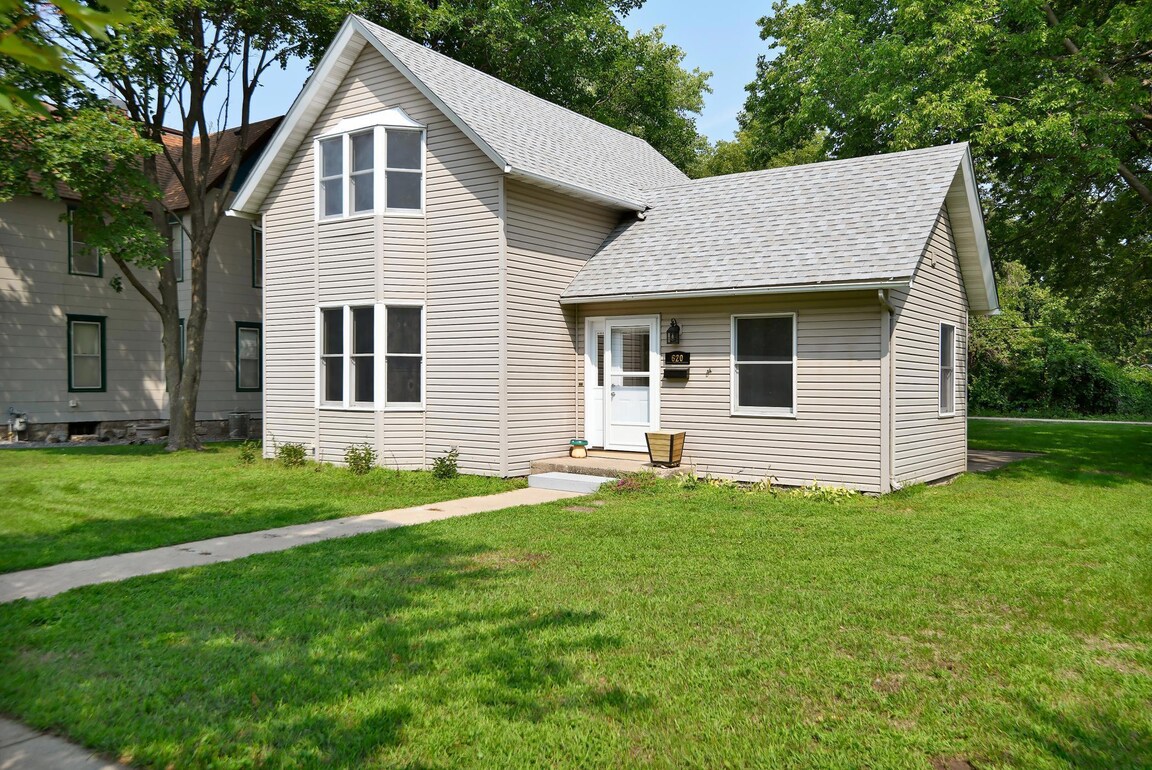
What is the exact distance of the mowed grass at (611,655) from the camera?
378 centimetres

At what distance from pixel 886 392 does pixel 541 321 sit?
566cm

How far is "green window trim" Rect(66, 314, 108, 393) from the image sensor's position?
1934 cm

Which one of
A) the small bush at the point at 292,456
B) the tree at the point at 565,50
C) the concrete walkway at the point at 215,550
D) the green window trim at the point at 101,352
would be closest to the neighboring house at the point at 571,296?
the small bush at the point at 292,456

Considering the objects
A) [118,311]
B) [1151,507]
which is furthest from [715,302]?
[118,311]

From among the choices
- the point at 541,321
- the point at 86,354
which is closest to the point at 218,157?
the point at 86,354

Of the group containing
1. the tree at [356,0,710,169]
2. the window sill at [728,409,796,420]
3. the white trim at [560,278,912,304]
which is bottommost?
the window sill at [728,409,796,420]

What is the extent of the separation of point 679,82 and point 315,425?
28992 mm

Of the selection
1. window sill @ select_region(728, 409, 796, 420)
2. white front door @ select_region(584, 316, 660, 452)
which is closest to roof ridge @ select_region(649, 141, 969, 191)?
white front door @ select_region(584, 316, 660, 452)

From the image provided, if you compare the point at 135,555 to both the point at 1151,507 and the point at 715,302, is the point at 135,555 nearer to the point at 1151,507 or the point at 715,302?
the point at 715,302

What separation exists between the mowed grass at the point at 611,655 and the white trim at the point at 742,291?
367 centimetres

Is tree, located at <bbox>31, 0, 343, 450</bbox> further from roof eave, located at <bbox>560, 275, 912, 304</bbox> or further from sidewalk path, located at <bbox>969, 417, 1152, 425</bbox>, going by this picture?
sidewalk path, located at <bbox>969, 417, 1152, 425</bbox>

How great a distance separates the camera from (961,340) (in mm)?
14727

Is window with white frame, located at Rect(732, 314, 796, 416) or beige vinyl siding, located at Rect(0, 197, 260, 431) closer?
window with white frame, located at Rect(732, 314, 796, 416)

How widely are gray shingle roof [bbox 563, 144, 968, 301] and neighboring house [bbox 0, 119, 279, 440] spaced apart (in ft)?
36.7
